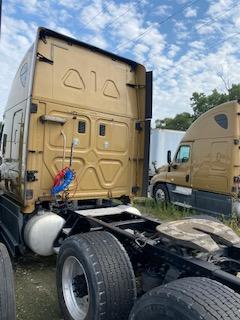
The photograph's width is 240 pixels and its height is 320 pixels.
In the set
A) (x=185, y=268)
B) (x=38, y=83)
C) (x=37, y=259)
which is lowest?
(x=37, y=259)

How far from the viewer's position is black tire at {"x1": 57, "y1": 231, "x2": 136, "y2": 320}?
3.03 meters

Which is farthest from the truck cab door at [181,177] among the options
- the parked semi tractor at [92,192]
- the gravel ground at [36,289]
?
the gravel ground at [36,289]

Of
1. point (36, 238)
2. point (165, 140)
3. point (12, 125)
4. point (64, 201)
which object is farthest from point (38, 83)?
point (165, 140)

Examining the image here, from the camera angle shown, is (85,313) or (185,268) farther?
(85,313)

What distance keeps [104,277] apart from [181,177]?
26.8 feet

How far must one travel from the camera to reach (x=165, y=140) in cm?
1819

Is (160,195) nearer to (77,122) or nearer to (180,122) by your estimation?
(77,122)

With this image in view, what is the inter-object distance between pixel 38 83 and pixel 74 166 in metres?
1.28

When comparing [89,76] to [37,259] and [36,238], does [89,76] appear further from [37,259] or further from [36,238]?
[37,259]

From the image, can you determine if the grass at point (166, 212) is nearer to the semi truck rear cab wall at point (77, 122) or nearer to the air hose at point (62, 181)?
the semi truck rear cab wall at point (77, 122)

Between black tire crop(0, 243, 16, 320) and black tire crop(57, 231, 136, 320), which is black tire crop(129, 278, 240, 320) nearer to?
black tire crop(57, 231, 136, 320)

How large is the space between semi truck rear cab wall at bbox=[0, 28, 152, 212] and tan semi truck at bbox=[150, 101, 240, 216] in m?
3.82

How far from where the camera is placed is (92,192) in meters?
5.57

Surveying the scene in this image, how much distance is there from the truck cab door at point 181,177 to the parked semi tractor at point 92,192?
4.80 m
